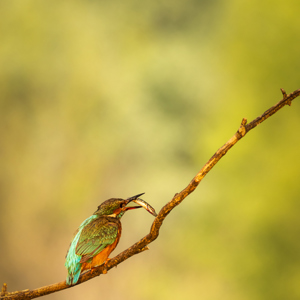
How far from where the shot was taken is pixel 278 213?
14.0ft

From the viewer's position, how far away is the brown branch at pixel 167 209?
146 centimetres

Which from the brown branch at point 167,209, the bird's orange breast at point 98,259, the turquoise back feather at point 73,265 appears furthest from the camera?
the bird's orange breast at point 98,259

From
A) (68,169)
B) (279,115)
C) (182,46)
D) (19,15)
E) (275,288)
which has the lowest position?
(275,288)

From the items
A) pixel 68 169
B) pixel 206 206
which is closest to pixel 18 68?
pixel 68 169

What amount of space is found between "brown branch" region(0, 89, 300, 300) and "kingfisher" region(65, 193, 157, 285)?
0.05 metres

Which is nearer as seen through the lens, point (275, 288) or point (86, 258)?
point (86, 258)

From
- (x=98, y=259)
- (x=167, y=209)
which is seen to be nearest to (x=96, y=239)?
(x=98, y=259)

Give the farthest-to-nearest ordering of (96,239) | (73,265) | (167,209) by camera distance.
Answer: (96,239) < (73,265) < (167,209)

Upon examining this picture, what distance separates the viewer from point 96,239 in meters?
1.90

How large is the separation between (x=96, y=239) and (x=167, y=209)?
19.1 inches

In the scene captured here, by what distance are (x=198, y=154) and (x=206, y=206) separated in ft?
1.74

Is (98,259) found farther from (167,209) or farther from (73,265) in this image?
(167,209)

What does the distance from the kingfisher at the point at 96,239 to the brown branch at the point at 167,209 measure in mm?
53

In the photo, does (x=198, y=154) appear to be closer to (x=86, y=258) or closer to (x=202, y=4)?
(x=202, y=4)
